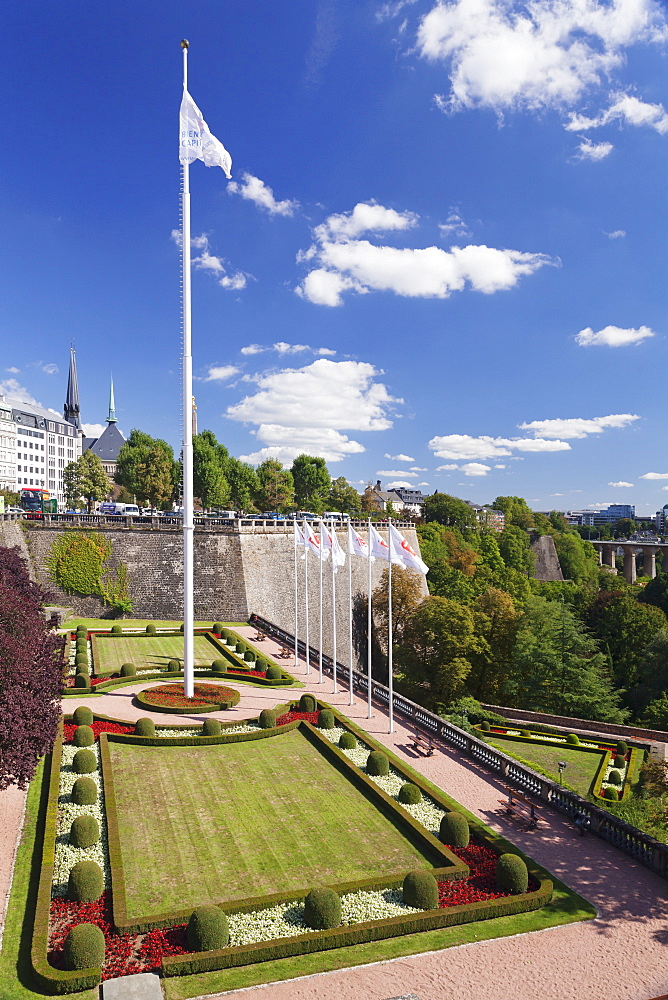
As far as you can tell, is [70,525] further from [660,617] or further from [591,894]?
[660,617]

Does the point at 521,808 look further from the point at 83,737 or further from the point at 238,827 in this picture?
the point at 83,737

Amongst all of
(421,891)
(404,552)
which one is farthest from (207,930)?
(404,552)

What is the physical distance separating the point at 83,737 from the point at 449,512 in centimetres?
9819

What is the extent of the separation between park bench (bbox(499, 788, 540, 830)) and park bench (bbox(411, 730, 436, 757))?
4.01 metres

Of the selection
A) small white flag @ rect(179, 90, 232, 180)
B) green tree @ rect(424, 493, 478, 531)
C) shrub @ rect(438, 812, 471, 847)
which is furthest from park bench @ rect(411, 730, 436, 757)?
green tree @ rect(424, 493, 478, 531)

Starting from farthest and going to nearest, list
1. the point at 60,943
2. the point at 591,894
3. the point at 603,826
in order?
the point at 603,826 < the point at 591,894 < the point at 60,943

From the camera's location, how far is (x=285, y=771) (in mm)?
21344

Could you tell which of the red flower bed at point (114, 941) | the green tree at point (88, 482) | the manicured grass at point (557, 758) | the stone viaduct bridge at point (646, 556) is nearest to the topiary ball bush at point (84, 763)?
the red flower bed at point (114, 941)

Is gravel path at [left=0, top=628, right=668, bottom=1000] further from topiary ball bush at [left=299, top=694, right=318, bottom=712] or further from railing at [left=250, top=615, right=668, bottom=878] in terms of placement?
topiary ball bush at [left=299, top=694, right=318, bottom=712]

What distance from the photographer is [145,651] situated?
126ft

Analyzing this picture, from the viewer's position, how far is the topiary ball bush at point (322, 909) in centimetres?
1284

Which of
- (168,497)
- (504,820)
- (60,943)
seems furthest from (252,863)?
(168,497)

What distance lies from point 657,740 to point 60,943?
28472mm

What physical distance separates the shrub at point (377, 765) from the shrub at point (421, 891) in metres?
7.26
